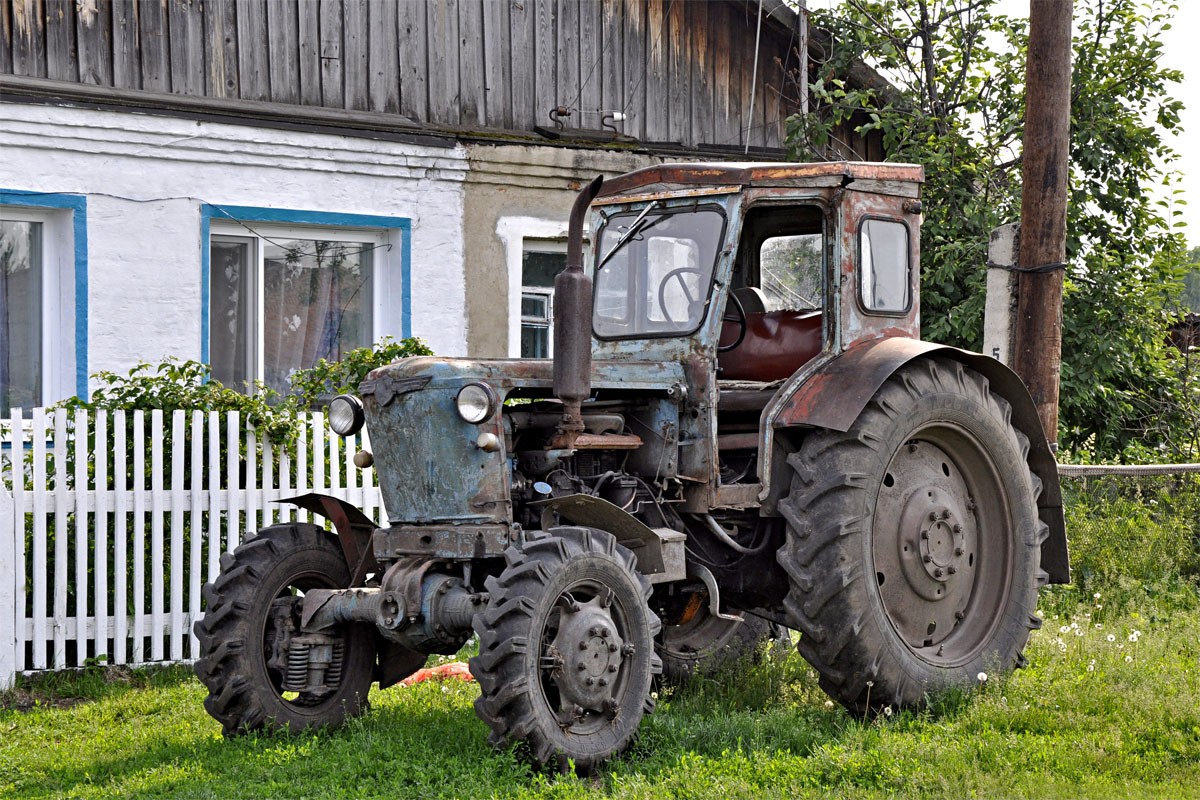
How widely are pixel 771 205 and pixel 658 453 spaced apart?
1.30 m

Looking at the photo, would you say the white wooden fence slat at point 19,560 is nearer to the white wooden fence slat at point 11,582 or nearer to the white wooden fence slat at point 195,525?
the white wooden fence slat at point 11,582

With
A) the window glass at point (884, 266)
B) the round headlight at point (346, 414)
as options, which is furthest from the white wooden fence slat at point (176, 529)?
the window glass at point (884, 266)

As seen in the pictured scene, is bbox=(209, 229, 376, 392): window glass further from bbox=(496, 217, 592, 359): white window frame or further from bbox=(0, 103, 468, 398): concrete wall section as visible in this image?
bbox=(496, 217, 592, 359): white window frame

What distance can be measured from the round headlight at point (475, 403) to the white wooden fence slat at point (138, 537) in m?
3.00

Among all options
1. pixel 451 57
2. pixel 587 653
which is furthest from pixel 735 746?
pixel 451 57

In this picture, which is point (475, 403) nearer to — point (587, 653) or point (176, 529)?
point (587, 653)

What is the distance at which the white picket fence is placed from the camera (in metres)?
7.03

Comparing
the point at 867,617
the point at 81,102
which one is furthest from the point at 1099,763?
the point at 81,102

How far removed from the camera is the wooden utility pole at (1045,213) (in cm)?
738

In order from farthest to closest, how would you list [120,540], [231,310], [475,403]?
[231,310] < [120,540] < [475,403]

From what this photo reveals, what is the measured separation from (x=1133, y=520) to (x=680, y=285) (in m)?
4.39

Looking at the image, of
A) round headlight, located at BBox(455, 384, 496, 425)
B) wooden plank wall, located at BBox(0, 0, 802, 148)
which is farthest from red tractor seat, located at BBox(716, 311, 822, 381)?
wooden plank wall, located at BBox(0, 0, 802, 148)

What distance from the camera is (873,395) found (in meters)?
5.65

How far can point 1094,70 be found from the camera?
11156mm
